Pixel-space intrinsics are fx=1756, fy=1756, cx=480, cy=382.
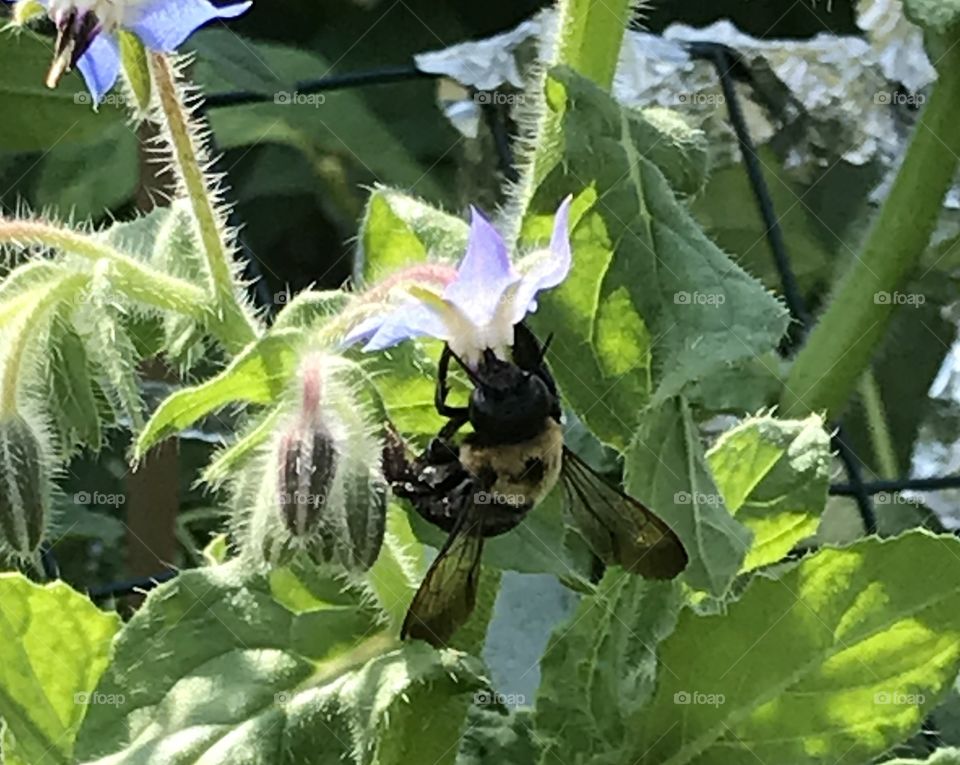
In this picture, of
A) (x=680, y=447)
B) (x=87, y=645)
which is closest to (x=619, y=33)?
(x=680, y=447)

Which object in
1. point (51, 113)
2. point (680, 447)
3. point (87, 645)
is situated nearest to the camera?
point (680, 447)

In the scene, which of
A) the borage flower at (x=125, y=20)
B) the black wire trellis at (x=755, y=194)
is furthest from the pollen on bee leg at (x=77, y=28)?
the black wire trellis at (x=755, y=194)

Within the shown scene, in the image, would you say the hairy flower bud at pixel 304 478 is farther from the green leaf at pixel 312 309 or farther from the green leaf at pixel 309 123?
the green leaf at pixel 309 123

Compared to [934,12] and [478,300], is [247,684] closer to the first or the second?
[478,300]

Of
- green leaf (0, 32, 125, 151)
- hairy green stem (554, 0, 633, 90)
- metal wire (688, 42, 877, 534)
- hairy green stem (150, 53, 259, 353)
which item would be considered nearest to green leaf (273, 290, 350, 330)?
hairy green stem (150, 53, 259, 353)

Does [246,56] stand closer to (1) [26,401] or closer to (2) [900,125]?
(2) [900,125]
